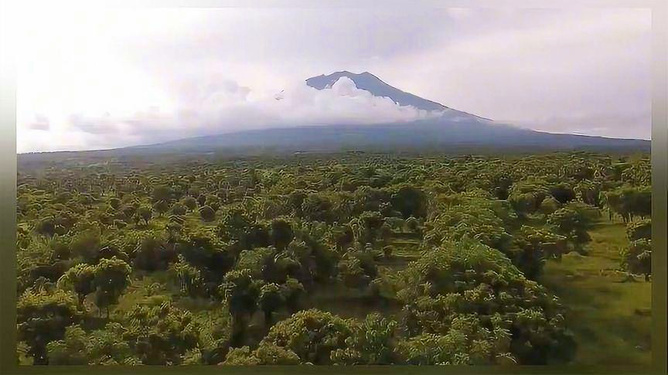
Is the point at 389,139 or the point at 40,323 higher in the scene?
the point at 389,139

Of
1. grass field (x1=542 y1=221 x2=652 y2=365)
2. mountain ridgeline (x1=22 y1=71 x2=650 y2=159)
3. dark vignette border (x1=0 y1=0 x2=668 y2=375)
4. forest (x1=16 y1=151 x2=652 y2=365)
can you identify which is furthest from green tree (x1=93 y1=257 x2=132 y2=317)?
grass field (x1=542 y1=221 x2=652 y2=365)

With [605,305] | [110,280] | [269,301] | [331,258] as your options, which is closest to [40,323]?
[110,280]

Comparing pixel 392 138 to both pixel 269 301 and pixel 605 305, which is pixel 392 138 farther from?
pixel 605 305

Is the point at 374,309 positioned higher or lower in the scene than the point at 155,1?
lower

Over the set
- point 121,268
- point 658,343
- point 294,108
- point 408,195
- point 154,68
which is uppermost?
point 154,68

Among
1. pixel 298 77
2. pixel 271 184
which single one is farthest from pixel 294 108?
pixel 271 184

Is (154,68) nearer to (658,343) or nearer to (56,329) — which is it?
(56,329)

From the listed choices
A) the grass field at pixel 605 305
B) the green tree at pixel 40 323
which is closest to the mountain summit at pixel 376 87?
the grass field at pixel 605 305
